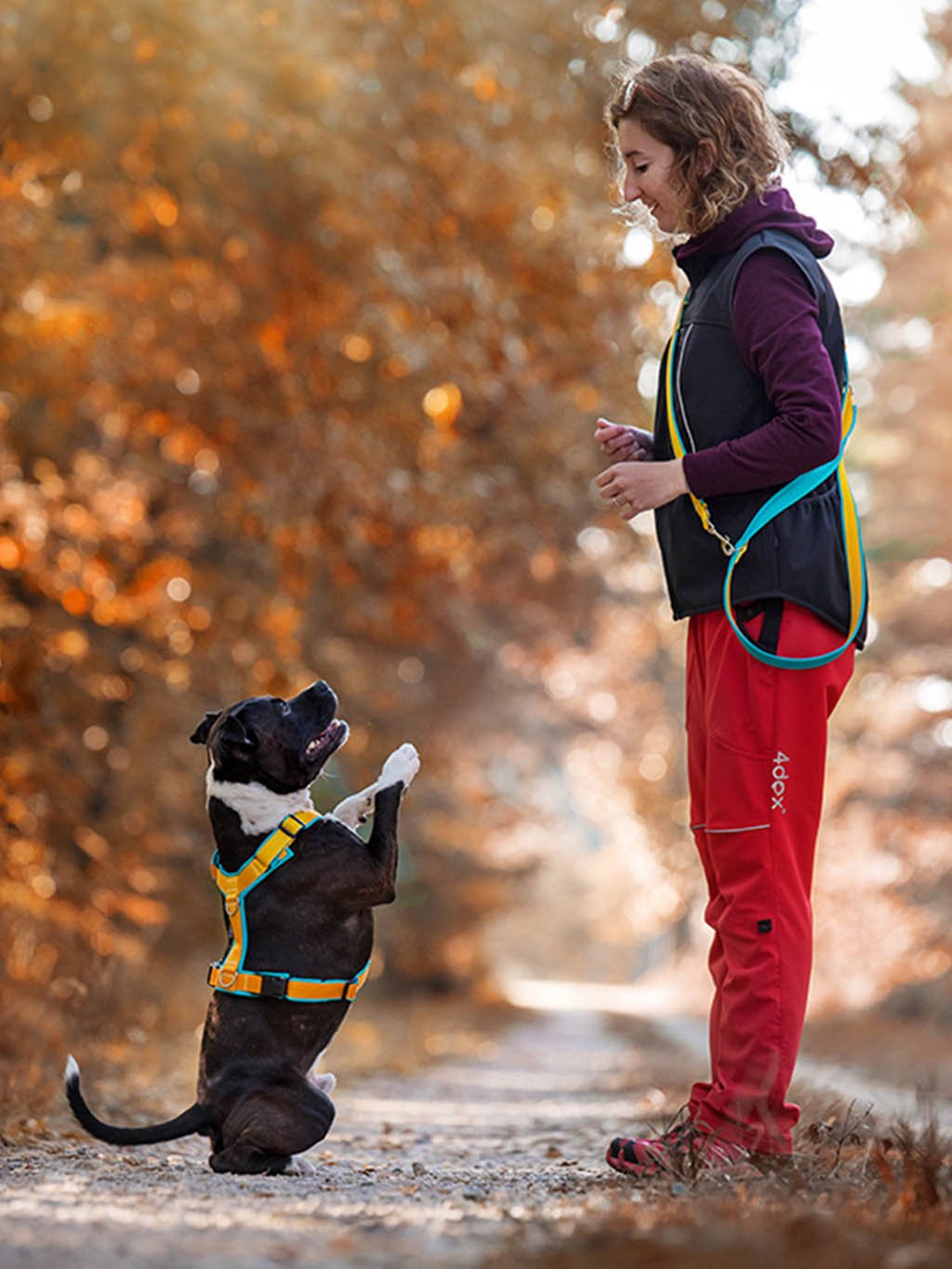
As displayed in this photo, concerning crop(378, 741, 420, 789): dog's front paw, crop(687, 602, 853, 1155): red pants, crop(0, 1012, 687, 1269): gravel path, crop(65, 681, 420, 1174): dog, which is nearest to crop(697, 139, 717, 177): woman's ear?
crop(687, 602, 853, 1155): red pants

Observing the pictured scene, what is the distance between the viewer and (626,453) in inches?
167

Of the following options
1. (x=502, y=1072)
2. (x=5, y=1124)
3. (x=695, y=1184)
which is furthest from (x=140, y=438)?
(x=695, y=1184)

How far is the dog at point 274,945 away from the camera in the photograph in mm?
4137

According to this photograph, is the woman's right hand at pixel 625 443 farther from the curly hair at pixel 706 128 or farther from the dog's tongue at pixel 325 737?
the dog's tongue at pixel 325 737

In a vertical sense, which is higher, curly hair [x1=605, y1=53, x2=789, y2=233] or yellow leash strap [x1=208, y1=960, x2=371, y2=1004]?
curly hair [x1=605, y1=53, x2=789, y2=233]

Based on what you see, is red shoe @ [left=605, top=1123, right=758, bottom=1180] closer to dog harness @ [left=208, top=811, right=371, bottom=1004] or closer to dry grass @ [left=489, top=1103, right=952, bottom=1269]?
dry grass @ [left=489, top=1103, right=952, bottom=1269]

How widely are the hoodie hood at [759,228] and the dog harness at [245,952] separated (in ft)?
6.13

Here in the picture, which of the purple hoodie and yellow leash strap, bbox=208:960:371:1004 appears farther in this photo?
yellow leash strap, bbox=208:960:371:1004

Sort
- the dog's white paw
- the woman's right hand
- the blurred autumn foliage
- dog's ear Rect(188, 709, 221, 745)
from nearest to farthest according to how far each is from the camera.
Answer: the woman's right hand → the dog's white paw → dog's ear Rect(188, 709, 221, 745) → the blurred autumn foliage

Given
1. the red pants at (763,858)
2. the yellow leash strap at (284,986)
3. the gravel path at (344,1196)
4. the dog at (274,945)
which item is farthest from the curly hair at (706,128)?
the gravel path at (344,1196)

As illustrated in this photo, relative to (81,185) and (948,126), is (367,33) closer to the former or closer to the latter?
(81,185)

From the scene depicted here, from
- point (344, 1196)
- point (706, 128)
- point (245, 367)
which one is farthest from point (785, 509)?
point (245, 367)

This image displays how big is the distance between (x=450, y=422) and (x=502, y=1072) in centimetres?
553

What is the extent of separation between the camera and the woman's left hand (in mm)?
3914
